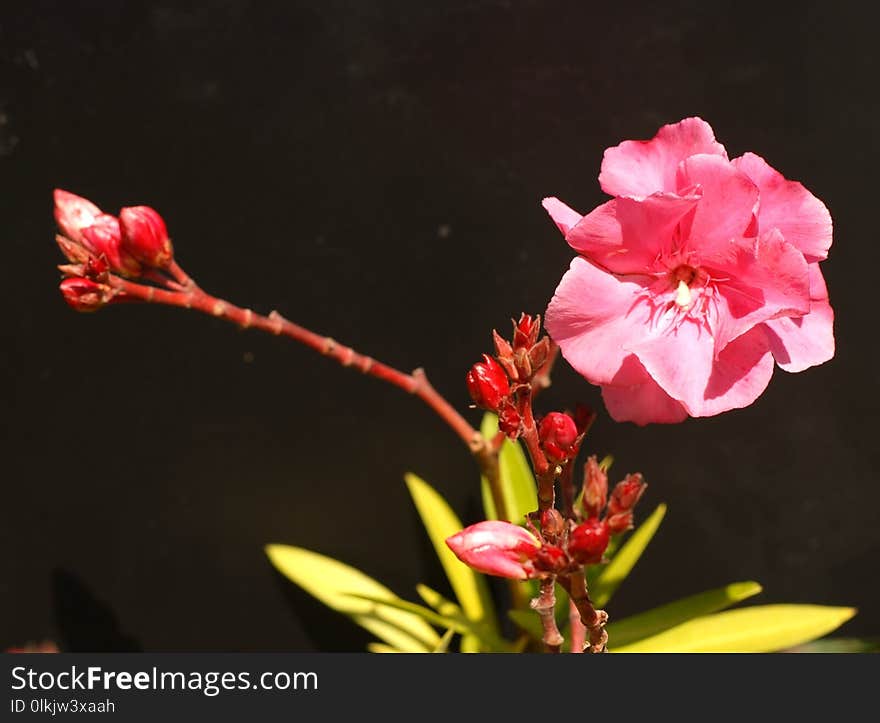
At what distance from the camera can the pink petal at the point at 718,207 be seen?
52 centimetres

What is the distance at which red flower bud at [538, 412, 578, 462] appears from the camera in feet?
1.77

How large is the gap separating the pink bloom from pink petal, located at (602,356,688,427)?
116 millimetres

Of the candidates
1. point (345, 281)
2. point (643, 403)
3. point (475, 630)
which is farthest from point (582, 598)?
point (345, 281)

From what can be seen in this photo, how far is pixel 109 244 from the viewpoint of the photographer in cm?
65

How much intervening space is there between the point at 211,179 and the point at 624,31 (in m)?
0.53

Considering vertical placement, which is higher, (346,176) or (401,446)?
(346,176)

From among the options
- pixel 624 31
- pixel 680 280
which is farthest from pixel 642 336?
pixel 624 31

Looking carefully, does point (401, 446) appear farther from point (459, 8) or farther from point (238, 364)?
point (459, 8)

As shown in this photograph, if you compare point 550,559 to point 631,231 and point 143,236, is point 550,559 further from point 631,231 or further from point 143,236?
point 143,236

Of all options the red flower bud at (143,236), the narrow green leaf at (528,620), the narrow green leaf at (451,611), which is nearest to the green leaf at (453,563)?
the narrow green leaf at (451,611)

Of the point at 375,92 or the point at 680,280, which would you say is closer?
the point at 680,280

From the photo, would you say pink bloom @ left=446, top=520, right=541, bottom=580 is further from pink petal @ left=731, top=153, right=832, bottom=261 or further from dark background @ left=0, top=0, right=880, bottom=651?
dark background @ left=0, top=0, right=880, bottom=651

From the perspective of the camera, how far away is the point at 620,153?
57 centimetres

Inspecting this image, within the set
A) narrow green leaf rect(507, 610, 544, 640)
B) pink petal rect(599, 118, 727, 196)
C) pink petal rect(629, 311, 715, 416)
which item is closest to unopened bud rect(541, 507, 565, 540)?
pink petal rect(629, 311, 715, 416)
